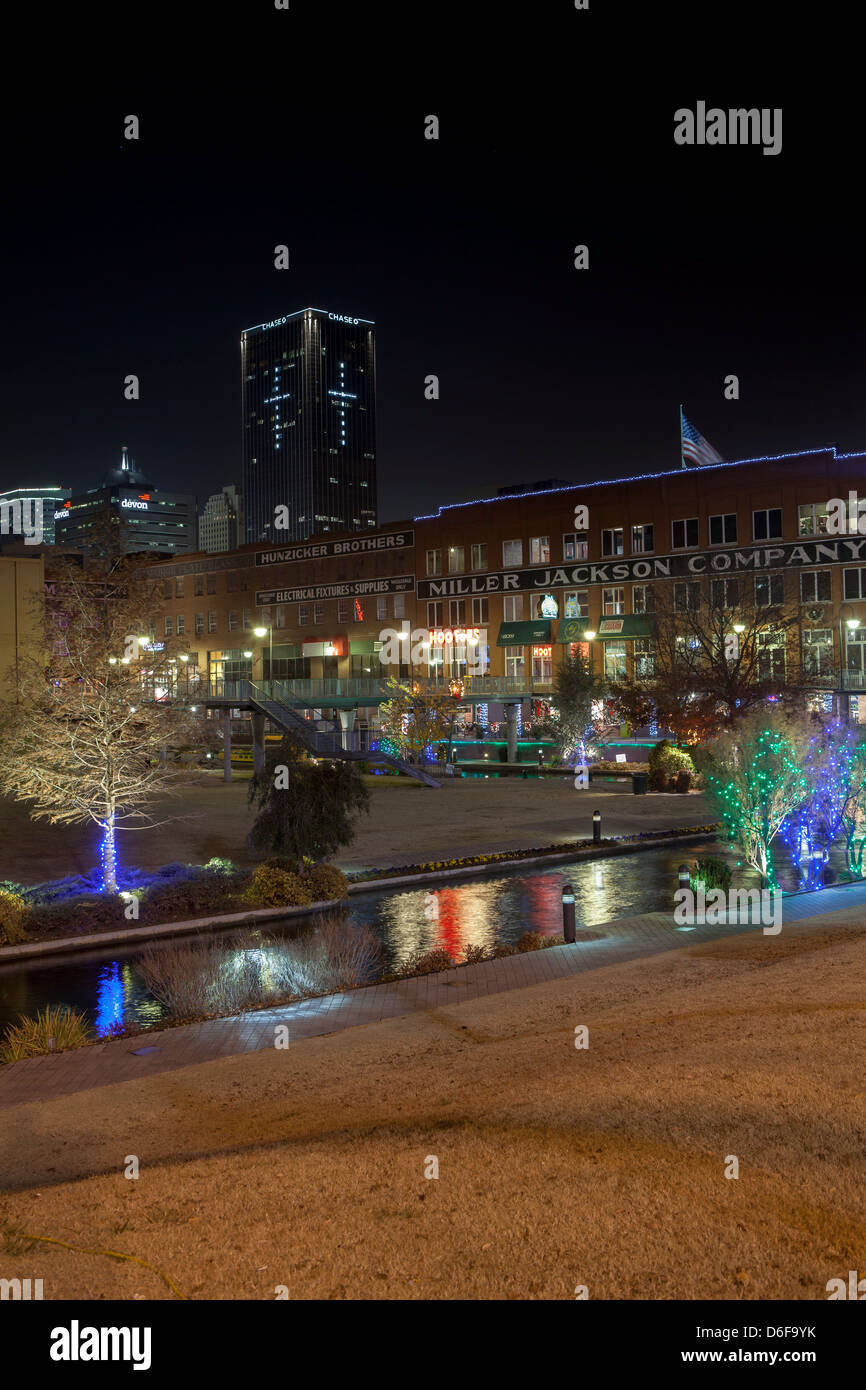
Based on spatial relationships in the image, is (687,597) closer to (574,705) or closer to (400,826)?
(574,705)

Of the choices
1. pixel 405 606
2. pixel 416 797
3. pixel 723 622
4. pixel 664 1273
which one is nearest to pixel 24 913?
pixel 664 1273

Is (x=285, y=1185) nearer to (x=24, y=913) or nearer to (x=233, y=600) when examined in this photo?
(x=24, y=913)

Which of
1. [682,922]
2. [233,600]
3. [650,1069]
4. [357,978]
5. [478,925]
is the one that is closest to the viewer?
[650,1069]

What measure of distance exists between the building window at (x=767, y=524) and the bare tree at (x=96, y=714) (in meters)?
45.5

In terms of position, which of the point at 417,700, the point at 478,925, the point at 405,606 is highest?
the point at 405,606

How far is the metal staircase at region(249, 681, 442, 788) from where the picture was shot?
40.2m

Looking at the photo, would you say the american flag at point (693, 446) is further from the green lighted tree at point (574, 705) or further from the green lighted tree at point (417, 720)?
the green lighted tree at point (417, 720)

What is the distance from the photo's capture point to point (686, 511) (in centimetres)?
6172

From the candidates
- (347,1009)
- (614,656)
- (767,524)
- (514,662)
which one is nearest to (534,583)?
(514,662)

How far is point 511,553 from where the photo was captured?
6962cm

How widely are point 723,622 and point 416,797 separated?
45.6 ft

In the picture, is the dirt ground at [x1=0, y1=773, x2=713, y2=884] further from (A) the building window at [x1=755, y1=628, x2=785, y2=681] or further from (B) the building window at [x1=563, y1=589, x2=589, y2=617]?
(B) the building window at [x1=563, y1=589, x2=589, y2=617]

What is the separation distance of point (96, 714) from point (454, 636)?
5331cm

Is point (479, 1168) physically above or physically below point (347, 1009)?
above
